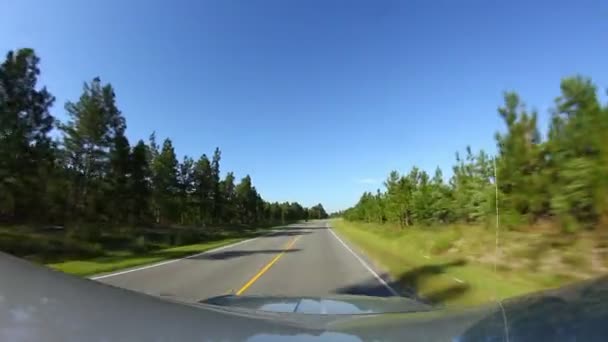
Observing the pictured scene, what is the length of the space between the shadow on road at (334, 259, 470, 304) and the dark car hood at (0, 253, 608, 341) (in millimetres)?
7556

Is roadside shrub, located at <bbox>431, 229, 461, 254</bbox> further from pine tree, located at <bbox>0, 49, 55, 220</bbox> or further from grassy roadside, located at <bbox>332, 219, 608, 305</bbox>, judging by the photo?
pine tree, located at <bbox>0, 49, 55, 220</bbox>

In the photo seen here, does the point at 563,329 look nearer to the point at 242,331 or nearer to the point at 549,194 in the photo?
the point at 242,331

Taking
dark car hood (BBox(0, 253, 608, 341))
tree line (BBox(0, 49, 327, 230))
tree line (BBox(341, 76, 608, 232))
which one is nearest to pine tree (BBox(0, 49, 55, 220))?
tree line (BBox(0, 49, 327, 230))

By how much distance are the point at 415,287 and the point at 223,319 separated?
10.5 m

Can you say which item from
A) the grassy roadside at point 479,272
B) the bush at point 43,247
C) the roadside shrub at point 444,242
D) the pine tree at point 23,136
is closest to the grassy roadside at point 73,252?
the bush at point 43,247

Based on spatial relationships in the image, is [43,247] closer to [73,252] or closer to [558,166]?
[73,252]

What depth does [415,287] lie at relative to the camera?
469 inches

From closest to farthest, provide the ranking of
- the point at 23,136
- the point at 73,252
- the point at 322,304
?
1. the point at 322,304
2. the point at 73,252
3. the point at 23,136

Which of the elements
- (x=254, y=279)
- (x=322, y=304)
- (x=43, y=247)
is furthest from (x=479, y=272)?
(x=43, y=247)

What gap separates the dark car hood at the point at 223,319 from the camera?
64.2 inches

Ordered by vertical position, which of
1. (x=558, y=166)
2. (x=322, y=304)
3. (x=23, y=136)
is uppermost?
(x=23, y=136)

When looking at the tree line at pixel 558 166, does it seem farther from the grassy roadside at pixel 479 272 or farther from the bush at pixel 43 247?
the bush at pixel 43 247

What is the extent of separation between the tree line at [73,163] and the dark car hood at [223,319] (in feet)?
102

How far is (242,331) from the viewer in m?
2.13
